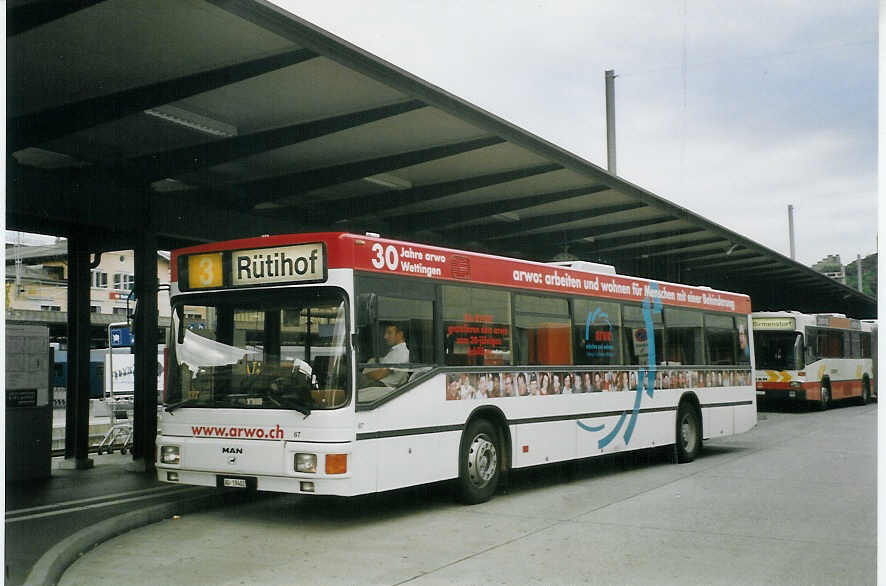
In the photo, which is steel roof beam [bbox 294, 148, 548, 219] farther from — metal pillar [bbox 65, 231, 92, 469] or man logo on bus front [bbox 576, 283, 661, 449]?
metal pillar [bbox 65, 231, 92, 469]

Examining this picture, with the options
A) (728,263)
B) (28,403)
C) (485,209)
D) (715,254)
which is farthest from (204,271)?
(728,263)

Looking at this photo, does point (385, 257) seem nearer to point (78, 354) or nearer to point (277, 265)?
point (277, 265)

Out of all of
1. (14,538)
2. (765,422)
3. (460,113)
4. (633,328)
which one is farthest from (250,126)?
(765,422)

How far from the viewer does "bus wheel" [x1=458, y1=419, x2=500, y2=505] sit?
1005 centimetres

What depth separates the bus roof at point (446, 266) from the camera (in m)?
8.88

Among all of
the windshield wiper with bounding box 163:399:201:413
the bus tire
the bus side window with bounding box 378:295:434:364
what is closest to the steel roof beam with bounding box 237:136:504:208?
the bus side window with bounding box 378:295:434:364

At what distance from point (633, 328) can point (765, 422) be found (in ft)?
37.0

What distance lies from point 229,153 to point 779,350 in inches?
810

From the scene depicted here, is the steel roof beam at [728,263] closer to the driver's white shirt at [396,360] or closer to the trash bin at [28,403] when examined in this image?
the driver's white shirt at [396,360]

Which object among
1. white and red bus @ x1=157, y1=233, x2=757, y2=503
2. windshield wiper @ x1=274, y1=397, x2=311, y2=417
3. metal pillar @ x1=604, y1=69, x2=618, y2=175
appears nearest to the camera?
windshield wiper @ x1=274, y1=397, x2=311, y2=417

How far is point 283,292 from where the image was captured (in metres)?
9.04

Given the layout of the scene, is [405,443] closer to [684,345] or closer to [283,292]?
[283,292]

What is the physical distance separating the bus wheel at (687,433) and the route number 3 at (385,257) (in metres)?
6.85

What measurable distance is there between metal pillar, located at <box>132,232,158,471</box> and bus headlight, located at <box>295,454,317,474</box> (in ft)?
15.4
